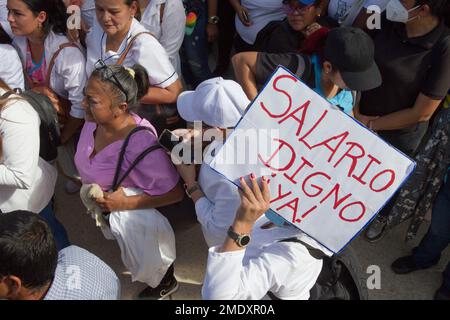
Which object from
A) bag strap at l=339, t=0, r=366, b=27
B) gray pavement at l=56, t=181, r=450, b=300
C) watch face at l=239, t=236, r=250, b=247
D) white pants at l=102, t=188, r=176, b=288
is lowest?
gray pavement at l=56, t=181, r=450, b=300

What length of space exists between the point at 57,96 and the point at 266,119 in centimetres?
184

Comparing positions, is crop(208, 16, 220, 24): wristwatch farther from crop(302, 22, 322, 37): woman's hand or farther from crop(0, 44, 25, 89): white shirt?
crop(0, 44, 25, 89): white shirt

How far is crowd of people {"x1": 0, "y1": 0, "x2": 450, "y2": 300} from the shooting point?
172 centimetres

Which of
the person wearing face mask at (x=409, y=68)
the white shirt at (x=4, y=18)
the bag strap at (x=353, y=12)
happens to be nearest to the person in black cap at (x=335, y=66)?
the person wearing face mask at (x=409, y=68)

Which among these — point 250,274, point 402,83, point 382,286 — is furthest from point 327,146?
point 382,286

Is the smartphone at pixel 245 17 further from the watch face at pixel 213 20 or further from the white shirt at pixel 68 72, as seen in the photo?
the white shirt at pixel 68 72

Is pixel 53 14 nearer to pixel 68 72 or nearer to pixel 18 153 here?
pixel 68 72

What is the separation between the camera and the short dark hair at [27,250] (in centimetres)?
163

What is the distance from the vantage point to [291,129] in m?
1.68

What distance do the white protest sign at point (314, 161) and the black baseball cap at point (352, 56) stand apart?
728 mm

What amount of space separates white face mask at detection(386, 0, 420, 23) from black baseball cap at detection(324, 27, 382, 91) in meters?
0.45

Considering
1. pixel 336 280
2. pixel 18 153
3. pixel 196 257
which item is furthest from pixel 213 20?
pixel 336 280

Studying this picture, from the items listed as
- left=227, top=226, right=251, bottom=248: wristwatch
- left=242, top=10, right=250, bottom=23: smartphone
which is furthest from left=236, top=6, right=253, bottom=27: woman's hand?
left=227, top=226, right=251, bottom=248: wristwatch

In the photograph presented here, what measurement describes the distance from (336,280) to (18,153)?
161 cm
